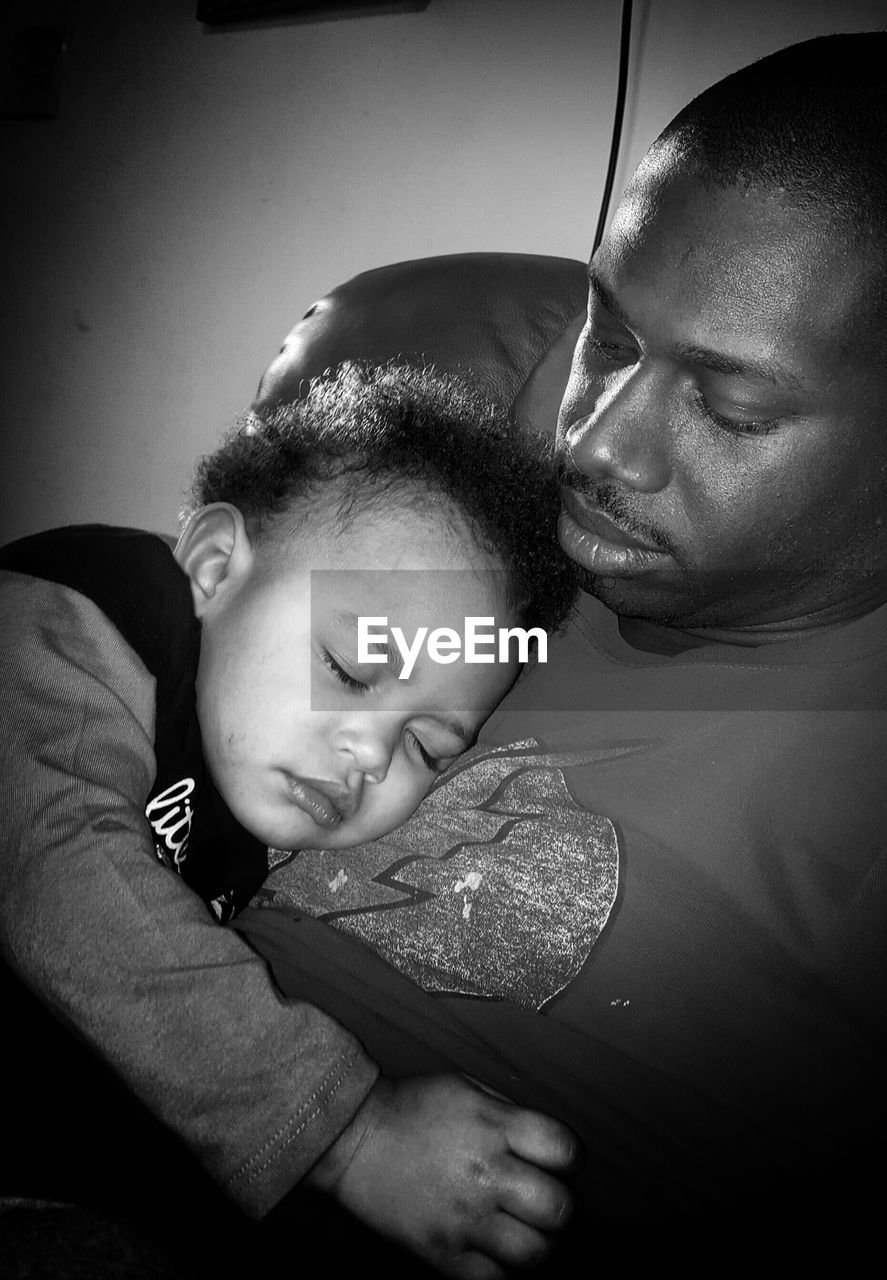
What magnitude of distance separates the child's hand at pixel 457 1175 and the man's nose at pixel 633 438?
42cm

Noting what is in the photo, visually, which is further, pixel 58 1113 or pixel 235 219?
pixel 235 219

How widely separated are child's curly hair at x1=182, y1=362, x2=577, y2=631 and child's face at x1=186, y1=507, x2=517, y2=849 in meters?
0.04

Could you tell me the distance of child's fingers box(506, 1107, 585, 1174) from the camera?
539mm

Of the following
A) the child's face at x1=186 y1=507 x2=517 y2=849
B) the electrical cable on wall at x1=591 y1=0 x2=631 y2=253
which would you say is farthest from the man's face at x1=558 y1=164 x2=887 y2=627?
the electrical cable on wall at x1=591 y1=0 x2=631 y2=253

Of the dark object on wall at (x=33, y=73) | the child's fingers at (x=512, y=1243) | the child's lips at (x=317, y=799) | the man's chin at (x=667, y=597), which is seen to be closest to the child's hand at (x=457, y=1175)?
the child's fingers at (x=512, y=1243)

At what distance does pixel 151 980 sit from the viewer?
56 centimetres

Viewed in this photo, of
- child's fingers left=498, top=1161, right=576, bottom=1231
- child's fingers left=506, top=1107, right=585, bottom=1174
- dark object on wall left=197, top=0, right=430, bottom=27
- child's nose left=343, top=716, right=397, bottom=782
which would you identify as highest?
dark object on wall left=197, top=0, right=430, bottom=27

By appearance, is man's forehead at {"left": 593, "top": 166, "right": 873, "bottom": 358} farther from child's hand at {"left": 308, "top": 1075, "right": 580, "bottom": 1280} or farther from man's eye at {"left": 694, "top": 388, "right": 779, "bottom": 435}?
child's hand at {"left": 308, "top": 1075, "right": 580, "bottom": 1280}

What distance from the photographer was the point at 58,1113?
55 cm

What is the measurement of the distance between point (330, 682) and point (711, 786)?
12.3 inches

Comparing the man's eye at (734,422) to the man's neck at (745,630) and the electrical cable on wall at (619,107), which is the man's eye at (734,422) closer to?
the man's neck at (745,630)

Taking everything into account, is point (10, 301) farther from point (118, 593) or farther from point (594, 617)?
point (594, 617)

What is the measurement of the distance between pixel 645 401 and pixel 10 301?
157 centimetres

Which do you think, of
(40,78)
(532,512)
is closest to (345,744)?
(532,512)
